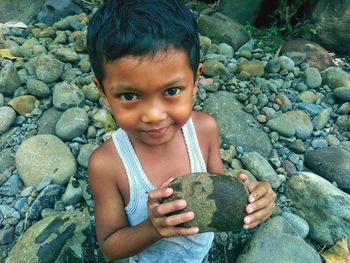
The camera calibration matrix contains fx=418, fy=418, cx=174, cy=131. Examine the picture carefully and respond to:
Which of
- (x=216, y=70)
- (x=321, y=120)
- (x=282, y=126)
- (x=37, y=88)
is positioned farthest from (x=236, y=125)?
(x=37, y=88)

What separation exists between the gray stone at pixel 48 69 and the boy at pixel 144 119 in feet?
6.21

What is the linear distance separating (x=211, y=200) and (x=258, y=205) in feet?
0.70

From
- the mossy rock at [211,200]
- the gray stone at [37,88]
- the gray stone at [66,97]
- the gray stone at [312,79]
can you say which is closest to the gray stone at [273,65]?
the gray stone at [312,79]

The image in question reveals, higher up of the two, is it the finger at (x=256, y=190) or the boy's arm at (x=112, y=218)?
the finger at (x=256, y=190)

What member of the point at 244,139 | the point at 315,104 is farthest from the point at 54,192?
the point at 315,104

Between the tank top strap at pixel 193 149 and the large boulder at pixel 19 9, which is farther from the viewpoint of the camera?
the large boulder at pixel 19 9

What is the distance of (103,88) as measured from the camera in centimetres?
182

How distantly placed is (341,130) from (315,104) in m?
0.36

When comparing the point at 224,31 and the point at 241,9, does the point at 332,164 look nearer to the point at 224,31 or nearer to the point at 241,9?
the point at 224,31

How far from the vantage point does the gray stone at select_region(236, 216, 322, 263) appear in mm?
2629

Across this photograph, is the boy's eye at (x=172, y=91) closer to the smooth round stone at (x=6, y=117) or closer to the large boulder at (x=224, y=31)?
the smooth round stone at (x=6, y=117)

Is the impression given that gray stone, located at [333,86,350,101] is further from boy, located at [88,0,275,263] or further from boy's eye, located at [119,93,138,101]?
boy's eye, located at [119,93,138,101]

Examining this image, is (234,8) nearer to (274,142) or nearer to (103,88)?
(274,142)

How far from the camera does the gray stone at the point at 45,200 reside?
2893 mm
